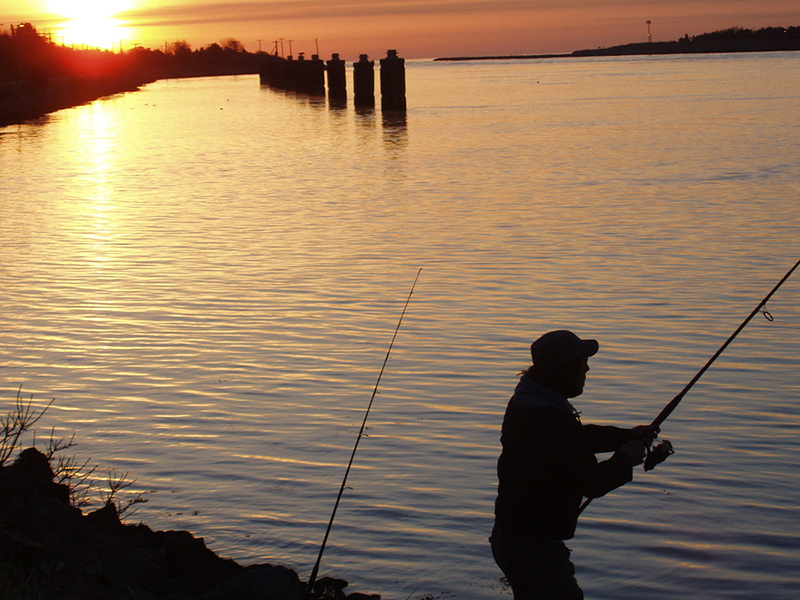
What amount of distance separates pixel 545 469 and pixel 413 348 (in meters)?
6.38

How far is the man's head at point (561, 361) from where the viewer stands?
349 centimetres

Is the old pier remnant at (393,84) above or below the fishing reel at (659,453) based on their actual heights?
above

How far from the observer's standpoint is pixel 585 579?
17.7ft

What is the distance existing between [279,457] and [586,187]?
15.1 meters

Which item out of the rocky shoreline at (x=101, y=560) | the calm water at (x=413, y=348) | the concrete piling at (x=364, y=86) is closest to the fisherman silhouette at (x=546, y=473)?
the rocky shoreline at (x=101, y=560)

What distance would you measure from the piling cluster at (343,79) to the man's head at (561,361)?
4964cm

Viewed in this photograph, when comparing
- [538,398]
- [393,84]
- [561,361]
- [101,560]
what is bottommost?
[101,560]

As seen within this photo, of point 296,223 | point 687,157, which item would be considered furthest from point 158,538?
point 687,157

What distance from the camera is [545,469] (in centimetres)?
342

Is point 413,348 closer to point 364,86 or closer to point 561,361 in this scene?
point 561,361

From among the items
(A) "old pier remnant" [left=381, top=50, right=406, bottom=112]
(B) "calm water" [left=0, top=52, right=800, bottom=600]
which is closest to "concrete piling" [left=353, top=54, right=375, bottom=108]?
(A) "old pier remnant" [left=381, top=50, right=406, bottom=112]

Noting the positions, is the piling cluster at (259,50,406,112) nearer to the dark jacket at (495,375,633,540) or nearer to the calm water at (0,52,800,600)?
the calm water at (0,52,800,600)

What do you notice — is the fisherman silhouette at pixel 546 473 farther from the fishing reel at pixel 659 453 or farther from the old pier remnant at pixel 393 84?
the old pier remnant at pixel 393 84

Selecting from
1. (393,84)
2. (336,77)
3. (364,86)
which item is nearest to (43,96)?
(336,77)
